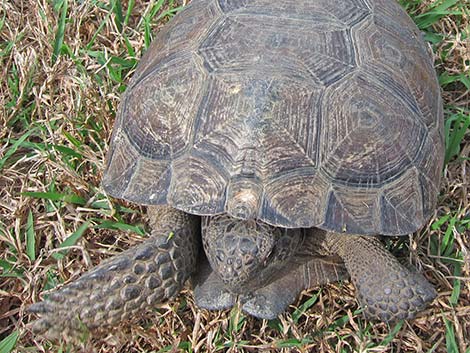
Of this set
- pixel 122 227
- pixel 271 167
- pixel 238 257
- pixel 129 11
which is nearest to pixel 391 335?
pixel 238 257

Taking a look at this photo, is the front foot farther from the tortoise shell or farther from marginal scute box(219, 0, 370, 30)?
marginal scute box(219, 0, 370, 30)

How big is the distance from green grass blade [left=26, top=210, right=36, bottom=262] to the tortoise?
1.63ft

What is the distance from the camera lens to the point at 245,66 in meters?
2.39

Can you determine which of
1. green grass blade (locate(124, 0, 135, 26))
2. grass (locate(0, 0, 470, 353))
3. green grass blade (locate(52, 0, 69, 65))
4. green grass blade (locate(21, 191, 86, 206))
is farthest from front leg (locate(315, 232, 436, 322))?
green grass blade (locate(52, 0, 69, 65))

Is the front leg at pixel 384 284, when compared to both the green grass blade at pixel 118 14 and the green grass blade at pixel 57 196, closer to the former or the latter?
the green grass blade at pixel 57 196

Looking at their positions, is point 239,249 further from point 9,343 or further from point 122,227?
point 9,343

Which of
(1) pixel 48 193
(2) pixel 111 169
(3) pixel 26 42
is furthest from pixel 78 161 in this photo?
(3) pixel 26 42

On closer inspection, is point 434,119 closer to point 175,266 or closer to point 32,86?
point 175,266

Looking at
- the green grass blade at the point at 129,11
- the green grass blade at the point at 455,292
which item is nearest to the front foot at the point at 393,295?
the green grass blade at the point at 455,292

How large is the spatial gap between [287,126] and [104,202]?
103 centimetres

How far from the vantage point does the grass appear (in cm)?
254

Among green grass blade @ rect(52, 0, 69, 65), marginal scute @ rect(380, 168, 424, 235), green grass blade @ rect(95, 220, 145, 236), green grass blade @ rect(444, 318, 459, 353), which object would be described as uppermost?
green grass blade @ rect(52, 0, 69, 65)

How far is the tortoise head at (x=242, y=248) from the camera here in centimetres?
227

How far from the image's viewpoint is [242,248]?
2268 mm
